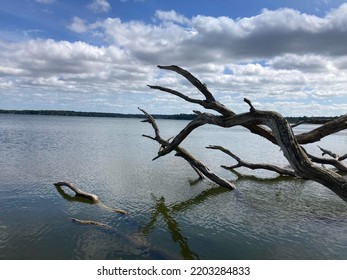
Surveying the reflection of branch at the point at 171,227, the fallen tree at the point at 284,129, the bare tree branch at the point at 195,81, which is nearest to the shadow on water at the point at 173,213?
the reflection of branch at the point at 171,227

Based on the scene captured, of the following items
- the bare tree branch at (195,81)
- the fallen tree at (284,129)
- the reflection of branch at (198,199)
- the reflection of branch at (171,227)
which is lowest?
the reflection of branch at (198,199)

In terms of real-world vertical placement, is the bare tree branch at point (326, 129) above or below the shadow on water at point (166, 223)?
above

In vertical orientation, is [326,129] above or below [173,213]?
above

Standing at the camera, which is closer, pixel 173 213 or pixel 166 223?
pixel 166 223

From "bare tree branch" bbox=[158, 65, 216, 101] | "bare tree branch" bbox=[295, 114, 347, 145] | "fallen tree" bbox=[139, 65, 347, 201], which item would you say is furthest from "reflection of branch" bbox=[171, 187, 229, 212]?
"bare tree branch" bbox=[295, 114, 347, 145]

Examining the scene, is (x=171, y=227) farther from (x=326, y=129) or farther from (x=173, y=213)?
(x=326, y=129)

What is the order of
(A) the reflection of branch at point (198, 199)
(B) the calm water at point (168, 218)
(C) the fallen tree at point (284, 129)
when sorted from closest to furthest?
(C) the fallen tree at point (284, 129), (B) the calm water at point (168, 218), (A) the reflection of branch at point (198, 199)

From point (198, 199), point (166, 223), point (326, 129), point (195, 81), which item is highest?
point (195, 81)

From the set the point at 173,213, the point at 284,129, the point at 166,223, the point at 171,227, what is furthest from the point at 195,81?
the point at 173,213

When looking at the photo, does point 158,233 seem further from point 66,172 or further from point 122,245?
point 66,172

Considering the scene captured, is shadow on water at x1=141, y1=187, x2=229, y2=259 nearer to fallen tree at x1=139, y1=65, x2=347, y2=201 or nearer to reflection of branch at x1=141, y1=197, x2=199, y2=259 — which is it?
reflection of branch at x1=141, y1=197, x2=199, y2=259

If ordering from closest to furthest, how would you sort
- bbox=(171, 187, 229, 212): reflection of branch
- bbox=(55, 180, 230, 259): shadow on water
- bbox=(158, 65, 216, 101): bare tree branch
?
bbox=(158, 65, 216, 101): bare tree branch, bbox=(55, 180, 230, 259): shadow on water, bbox=(171, 187, 229, 212): reflection of branch

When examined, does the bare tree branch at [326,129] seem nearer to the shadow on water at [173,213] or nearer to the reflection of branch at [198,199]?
the shadow on water at [173,213]
